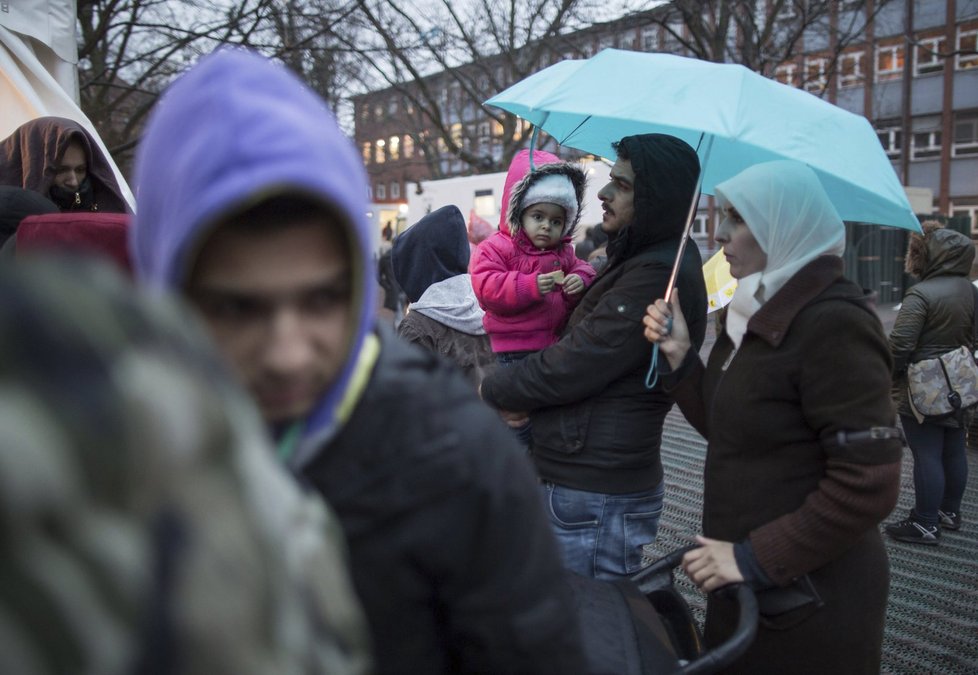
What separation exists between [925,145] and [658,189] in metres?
36.9

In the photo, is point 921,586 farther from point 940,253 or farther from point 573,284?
point 573,284

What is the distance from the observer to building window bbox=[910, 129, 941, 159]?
32469mm

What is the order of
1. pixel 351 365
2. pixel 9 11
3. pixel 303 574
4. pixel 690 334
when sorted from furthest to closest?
1. pixel 9 11
2. pixel 690 334
3. pixel 351 365
4. pixel 303 574

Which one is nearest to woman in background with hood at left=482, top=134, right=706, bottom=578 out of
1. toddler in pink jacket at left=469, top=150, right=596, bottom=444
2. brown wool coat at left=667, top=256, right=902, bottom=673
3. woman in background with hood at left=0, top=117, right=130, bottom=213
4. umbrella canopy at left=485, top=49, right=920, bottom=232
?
umbrella canopy at left=485, top=49, right=920, bottom=232

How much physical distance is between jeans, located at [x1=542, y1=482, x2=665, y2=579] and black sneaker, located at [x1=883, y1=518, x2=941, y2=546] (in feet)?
11.9

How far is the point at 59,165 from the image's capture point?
3.10m

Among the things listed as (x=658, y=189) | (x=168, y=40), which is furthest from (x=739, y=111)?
(x=168, y=40)

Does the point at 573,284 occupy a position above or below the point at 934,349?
above

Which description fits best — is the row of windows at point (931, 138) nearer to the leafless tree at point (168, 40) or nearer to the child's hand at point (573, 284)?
the leafless tree at point (168, 40)

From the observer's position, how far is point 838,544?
1.95m

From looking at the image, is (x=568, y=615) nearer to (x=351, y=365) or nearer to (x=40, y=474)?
(x=351, y=365)

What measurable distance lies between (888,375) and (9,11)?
457 cm

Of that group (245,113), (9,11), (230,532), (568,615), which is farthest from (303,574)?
(9,11)

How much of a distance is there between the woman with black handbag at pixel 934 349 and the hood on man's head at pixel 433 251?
3.36 m
